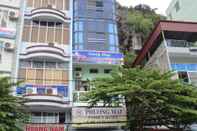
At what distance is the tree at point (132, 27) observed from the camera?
3509cm

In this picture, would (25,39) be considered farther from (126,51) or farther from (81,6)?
(126,51)

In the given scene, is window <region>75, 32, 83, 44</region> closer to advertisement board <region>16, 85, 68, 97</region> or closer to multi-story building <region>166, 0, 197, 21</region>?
advertisement board <region>16, 85, 68, 97</region>

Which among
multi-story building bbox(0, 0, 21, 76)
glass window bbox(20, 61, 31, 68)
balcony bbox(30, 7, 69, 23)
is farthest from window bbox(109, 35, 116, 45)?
multi-story building bbox(0, 0, 21, 76)

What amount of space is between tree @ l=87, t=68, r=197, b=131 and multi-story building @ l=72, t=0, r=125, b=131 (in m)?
2.65

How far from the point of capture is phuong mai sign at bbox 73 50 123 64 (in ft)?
70.5

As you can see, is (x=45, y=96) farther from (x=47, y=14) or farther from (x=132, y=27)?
(x=132, y=27)

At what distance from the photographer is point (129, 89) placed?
14922 millimetres

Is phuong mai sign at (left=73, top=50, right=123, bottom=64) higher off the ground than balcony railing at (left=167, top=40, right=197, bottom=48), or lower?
lower

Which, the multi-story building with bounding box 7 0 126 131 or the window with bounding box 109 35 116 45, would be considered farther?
the window with bounding box 109 35 116 45

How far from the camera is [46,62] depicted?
845 inches

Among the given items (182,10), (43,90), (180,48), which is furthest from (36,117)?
(182,10)

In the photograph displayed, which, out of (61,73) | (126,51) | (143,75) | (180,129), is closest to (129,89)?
(143,75)

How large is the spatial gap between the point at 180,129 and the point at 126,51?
1706 cm

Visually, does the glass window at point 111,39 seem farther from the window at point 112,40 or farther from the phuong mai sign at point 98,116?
the phuong mai sign at point 98,116
